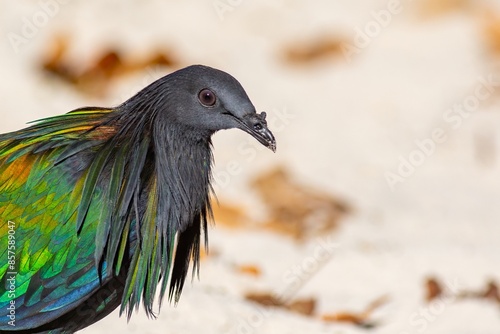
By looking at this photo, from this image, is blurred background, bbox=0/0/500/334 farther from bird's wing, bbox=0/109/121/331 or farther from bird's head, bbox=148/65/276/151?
bird's head, bbox=148/65/276/151

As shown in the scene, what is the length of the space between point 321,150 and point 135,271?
5.54 metres

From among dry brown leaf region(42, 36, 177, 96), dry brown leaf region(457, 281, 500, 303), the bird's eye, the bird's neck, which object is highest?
dry brown leaf region(42, 36, 177, 96)

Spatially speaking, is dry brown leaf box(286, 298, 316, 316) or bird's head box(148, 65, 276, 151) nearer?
bird's head box(148, 65, 276, 151)

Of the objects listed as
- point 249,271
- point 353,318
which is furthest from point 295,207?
point 353,318

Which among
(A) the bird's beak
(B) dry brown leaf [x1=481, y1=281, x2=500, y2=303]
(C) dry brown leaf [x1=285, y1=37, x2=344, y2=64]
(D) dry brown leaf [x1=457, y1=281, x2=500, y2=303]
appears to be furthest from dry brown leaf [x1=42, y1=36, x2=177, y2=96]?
(A) the bird's beak

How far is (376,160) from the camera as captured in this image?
10312 mm

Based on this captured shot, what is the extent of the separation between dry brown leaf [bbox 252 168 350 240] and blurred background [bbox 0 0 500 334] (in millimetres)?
16

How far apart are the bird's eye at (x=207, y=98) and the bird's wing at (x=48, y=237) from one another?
0.54 meters

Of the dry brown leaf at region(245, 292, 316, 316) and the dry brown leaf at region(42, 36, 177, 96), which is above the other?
the dry brown leaf at region(42, 36, 177, 96)

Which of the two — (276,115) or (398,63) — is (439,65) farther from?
(276,115)

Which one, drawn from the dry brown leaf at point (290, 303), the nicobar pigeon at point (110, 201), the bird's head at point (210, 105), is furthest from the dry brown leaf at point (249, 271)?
the bird's head at point (210, 105)

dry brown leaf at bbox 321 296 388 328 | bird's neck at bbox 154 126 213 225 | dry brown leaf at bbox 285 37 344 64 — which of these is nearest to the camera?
bird's neck at bbox 154 126 213 225

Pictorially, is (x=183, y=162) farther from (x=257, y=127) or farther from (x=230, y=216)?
(x=230, y=216)

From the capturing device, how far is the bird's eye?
16.2 feet
